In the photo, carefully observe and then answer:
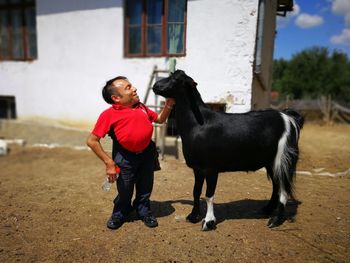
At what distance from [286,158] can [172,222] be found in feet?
4.96

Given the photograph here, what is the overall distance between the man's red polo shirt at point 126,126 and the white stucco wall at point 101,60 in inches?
159

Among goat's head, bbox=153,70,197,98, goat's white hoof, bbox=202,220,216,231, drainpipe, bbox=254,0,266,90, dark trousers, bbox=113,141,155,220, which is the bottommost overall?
goat's white hoof, bbox=202,220,216,231

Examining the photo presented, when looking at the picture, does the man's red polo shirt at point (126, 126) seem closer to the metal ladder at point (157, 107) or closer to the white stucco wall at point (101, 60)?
the metal ladder at point (157, 107)

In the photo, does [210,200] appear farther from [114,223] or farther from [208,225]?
[114,223]

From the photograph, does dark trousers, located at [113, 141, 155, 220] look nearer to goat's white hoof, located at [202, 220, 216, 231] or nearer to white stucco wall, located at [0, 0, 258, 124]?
goat's white hoof, located at [202, 220, 216, 231]

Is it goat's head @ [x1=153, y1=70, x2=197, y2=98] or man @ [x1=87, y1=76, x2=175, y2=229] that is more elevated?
goat's head @ [x1=153, y1=70, x2=197, y2=98]

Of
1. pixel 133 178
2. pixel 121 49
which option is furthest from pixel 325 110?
pixel 133 178

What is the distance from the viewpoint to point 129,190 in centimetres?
344

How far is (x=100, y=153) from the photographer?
315 centimetres

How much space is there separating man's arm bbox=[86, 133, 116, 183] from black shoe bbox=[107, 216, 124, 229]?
1.97 ft

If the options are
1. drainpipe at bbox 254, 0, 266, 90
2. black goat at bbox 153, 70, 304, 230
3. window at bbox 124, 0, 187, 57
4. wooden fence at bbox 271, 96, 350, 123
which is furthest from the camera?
wooden fence at bbox 271, 96, 350, 123

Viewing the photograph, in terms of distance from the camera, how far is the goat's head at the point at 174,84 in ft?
10.5

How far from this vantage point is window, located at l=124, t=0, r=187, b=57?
7.38 metres

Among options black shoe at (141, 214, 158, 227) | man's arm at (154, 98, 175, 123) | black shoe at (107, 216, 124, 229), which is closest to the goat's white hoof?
black shoe at (141, 214, 158, 227)
